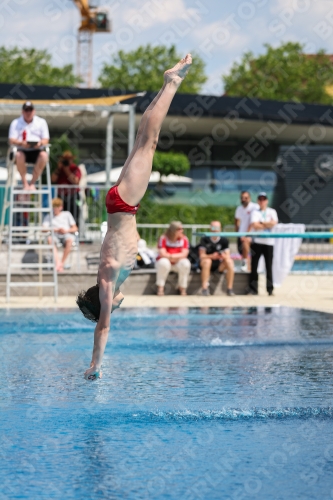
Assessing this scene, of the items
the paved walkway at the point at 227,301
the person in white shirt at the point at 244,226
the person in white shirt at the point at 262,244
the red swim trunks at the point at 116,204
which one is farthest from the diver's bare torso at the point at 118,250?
the person in white shirt at the point at 244,226

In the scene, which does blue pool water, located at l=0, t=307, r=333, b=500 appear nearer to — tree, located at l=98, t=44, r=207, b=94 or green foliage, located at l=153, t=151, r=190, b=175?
green foliage, located at l=153, t=151, r=190, b=175

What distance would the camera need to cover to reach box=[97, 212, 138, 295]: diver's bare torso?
232 inches

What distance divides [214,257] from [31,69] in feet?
164

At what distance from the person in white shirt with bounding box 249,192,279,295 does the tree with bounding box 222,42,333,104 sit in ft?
150

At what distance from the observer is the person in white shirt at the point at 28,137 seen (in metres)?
14.3

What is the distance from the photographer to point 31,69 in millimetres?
62688

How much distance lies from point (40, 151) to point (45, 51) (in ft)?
174

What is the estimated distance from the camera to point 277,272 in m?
16.8

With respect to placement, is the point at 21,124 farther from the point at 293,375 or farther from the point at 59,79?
the point at 59,79

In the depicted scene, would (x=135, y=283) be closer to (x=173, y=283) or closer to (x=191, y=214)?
(x=173, y=283)

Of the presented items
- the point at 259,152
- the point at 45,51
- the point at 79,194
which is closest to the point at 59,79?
the point at 45,51

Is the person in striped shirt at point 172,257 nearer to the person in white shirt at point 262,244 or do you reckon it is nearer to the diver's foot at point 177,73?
the person in white shirt at point 262,244

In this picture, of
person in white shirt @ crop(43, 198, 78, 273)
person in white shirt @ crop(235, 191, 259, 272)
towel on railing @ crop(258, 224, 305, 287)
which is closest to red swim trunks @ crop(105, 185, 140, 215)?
person in white shirt @ crop(43, 198, 78, 273)

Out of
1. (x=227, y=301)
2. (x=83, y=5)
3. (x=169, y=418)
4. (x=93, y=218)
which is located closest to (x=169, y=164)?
(x=93, y=218)
